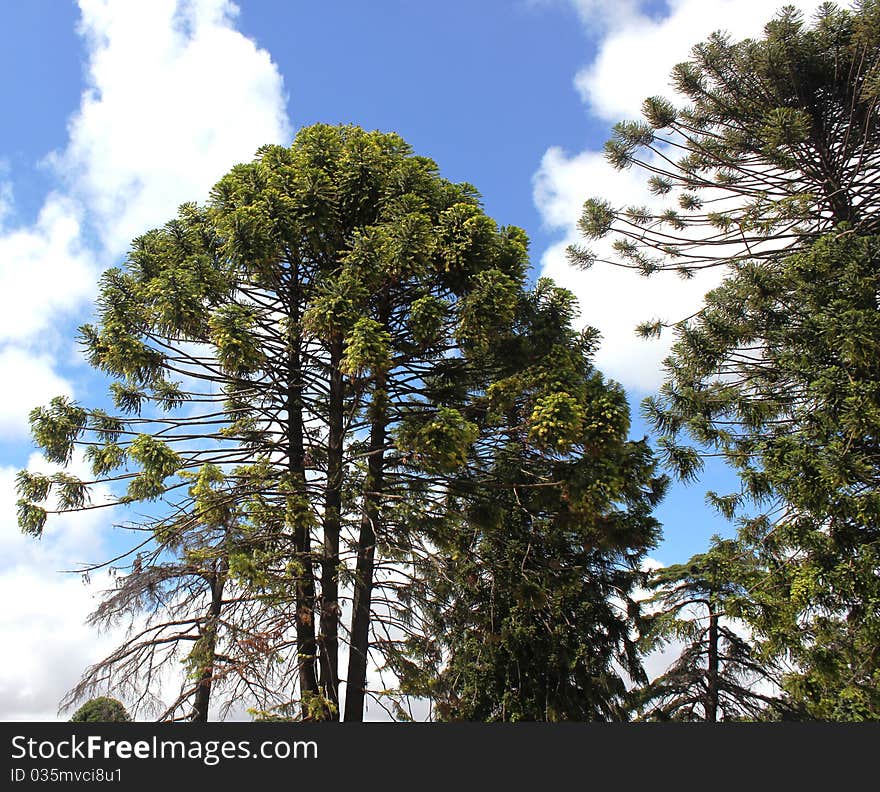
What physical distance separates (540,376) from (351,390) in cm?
276

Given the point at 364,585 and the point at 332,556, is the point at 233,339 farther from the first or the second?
the point at 364,585

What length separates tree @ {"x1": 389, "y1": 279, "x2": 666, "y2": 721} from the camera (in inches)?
417

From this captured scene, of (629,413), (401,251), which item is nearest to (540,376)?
(629,413)

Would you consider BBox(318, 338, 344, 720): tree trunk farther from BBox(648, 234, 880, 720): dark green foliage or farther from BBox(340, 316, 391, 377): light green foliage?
BBox(648, 234, 880, 720): dark green foliage

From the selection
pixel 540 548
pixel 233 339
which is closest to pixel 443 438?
pixel 233 339

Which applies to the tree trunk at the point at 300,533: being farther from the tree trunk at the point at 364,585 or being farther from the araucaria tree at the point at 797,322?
the araucaria tree at the point at 797,322

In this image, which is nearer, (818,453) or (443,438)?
(443,438)

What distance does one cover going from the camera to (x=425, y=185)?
11.9 metres

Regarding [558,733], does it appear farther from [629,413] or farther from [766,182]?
[766,182]

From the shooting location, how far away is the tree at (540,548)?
10.6 metres

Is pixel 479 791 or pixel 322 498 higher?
pixel 322 498

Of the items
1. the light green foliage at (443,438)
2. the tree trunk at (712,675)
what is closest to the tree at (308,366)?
the light green foliage at (443,438)

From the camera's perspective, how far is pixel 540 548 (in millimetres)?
14055

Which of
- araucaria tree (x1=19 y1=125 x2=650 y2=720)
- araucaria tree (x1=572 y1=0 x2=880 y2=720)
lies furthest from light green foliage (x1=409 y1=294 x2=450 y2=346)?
araucaria tree (x1=572 y1=0 x2=880 y2=720)
